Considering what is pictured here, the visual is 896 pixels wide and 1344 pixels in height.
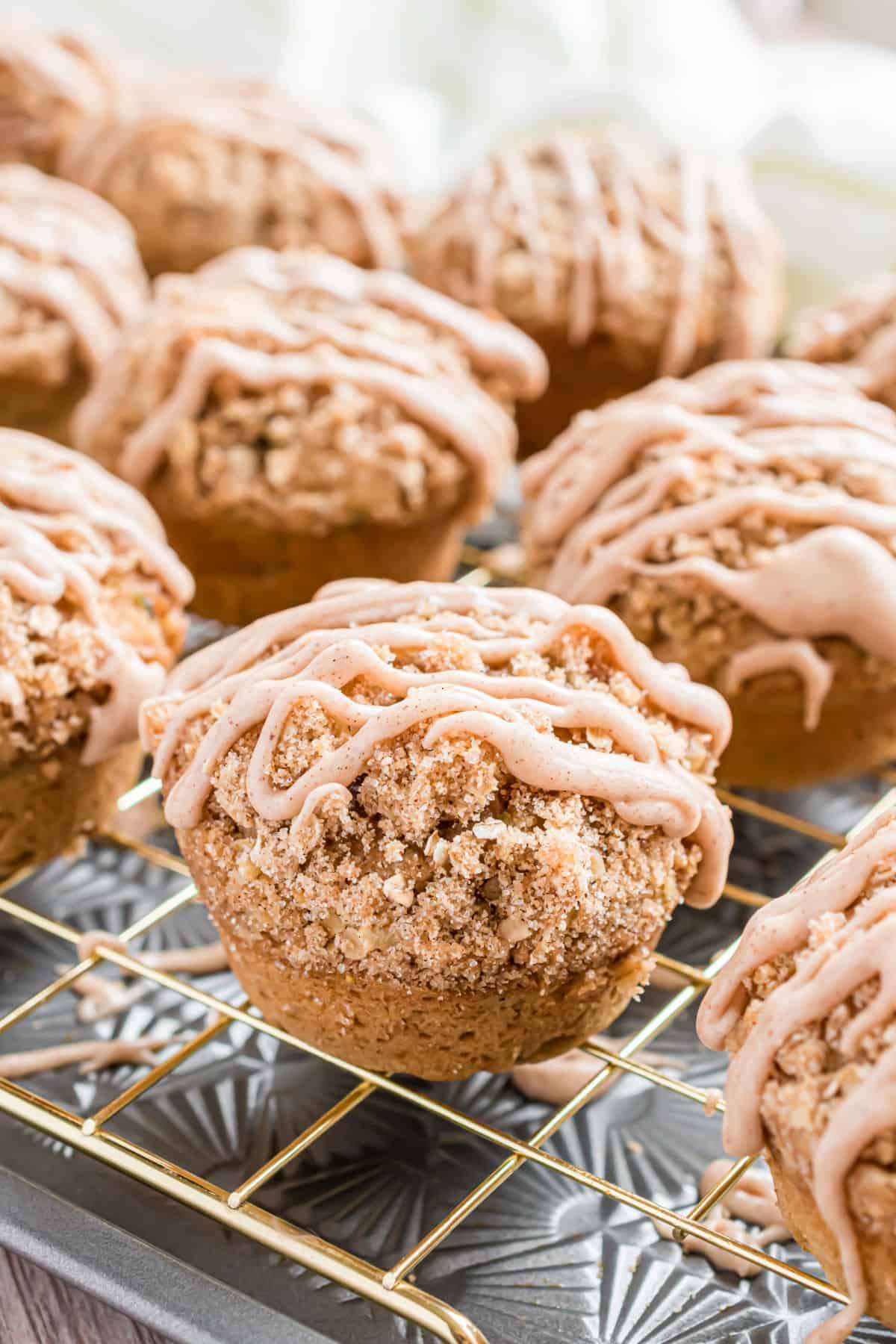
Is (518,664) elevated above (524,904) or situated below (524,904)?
above

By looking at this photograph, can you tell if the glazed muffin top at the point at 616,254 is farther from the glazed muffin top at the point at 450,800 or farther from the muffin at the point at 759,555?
the glazed muffin top at the point at 450,800

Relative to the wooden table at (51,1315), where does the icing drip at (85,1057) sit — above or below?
below

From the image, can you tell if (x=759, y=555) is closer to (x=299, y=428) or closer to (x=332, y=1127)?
(x=299, y=428)

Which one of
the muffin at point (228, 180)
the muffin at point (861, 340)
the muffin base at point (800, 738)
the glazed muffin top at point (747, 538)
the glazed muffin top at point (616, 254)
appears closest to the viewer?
the glazed muffin top at point (747, 538)

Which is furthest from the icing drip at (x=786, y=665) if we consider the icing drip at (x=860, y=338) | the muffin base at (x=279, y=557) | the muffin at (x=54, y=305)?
the muffin at (x=54, y=305)

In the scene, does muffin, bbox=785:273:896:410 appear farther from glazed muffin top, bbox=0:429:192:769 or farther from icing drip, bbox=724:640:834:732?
glazed muffin top, bbox=0:429:192:769

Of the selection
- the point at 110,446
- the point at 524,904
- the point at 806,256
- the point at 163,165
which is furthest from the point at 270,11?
the point at 524,904

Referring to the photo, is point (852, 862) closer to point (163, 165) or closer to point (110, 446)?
point (110, 446)

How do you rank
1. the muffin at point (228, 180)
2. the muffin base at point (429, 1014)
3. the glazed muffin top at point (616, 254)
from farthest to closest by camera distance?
the muffin at point (228, 180)
the glazed muffin top at point (616, 254)
the muffin base at point (429, 1014)
